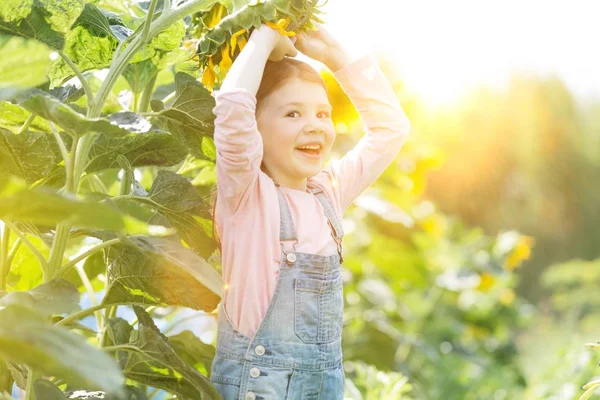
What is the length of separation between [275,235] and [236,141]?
0.13 meters

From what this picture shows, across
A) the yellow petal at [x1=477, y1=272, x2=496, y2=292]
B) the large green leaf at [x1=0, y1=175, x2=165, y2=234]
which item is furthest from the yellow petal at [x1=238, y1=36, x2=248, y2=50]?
the yellow petal at [x1=477, y1=272, x2=496, y2=292]

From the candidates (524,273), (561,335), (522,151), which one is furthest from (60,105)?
(522,151)

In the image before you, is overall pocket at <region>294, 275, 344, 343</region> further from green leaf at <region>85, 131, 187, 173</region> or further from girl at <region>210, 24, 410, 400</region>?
green leaf at <region>85, 131, 187, 173</region>

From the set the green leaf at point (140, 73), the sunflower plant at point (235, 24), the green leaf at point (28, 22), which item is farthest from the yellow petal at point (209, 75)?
the green leaf at point (28, 22)

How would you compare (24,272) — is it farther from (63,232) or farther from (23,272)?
(63,232)

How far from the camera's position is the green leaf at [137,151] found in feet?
3.02

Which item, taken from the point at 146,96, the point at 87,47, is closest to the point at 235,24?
the point at 87,47

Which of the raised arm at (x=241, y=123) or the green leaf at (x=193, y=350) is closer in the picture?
the raised arm at (x=241, y=123)

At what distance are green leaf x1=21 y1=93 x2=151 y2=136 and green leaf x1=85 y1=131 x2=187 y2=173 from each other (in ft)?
0.37

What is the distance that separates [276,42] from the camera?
39.6 inches

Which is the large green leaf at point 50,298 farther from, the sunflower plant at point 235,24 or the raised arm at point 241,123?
the sunflower plant at point 235,24

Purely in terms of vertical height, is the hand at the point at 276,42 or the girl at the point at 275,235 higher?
the hand at the point at 276,42

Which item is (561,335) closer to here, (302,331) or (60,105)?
(302,331)

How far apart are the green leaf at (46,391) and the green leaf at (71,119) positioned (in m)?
0.24
